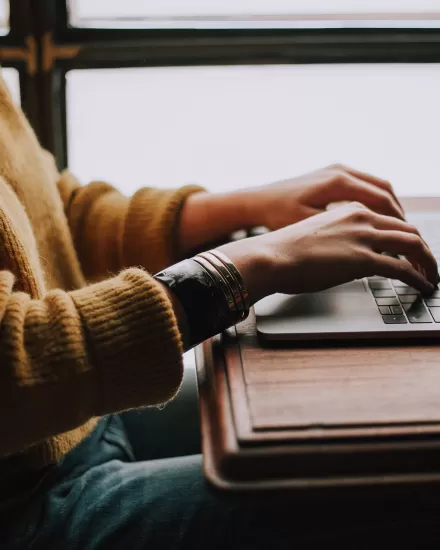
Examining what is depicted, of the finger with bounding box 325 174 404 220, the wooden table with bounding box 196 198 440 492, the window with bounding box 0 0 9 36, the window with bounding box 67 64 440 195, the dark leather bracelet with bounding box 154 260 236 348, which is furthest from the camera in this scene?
the window with bounding box 67 64 440 195

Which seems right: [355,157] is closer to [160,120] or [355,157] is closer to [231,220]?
[160,120]

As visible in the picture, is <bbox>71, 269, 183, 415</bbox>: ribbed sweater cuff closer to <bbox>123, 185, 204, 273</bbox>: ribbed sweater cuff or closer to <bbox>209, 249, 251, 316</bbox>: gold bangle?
<bbox>209, 249, 251, 316</bbox>: gold bangle

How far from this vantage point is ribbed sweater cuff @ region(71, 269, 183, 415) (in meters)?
0.48

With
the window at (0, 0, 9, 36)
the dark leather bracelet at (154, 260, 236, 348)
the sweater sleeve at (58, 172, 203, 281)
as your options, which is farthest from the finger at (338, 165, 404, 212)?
the window at (0, 0, 9, 36)

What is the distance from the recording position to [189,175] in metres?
1.37

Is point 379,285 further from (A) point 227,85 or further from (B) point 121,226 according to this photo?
(A) point 227,85

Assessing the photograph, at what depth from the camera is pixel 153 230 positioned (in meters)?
0.80

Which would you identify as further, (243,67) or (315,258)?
(243,67)

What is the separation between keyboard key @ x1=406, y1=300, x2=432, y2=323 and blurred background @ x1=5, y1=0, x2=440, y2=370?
449 mm

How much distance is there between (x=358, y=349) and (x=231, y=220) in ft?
1.11

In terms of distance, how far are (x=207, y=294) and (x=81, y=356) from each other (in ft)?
0.46

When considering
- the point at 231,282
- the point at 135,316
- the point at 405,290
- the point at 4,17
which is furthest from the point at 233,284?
the point at 4,17

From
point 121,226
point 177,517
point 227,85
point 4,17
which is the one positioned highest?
point 4,17

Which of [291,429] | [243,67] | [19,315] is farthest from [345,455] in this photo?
[243,67]
